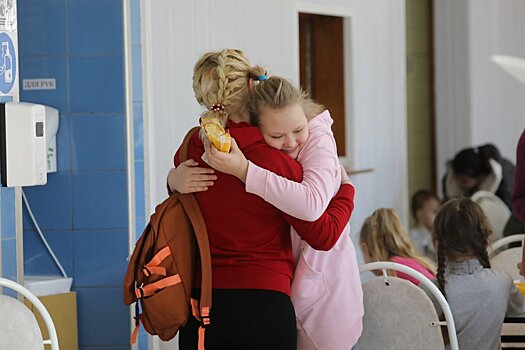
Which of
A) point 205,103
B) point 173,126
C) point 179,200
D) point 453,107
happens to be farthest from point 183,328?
point 453,107

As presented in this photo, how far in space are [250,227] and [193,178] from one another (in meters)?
0.19

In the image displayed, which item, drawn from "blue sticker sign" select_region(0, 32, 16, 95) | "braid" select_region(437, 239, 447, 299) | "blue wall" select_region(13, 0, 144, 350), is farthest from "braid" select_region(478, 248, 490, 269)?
"blue sticker sign" select_region(0, 32, 16, 95)

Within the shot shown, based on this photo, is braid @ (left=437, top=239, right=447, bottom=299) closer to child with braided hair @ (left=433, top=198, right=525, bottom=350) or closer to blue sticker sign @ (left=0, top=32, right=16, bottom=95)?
child with braided hair @ (left=433, top=198, right=525, bottom=350)

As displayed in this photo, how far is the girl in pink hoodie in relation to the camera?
2.52 metres

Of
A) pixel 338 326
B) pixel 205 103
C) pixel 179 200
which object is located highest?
pixel 205 103

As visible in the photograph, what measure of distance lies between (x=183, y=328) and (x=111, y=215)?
4.23ft

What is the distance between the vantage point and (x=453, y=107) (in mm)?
7730

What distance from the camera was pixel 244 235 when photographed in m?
2.58

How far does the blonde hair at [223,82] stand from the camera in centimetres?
259

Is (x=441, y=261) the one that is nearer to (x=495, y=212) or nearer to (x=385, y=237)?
(x=385, y=237)

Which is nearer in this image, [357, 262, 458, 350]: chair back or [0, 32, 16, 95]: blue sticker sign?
[357, 262, 458, 350]: chair back

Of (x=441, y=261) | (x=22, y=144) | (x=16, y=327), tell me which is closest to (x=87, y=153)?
(x=22, y=144)

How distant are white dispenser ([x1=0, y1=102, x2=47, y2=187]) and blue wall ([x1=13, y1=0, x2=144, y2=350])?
0.41 metres

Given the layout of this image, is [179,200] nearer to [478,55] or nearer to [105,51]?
[105,51]
